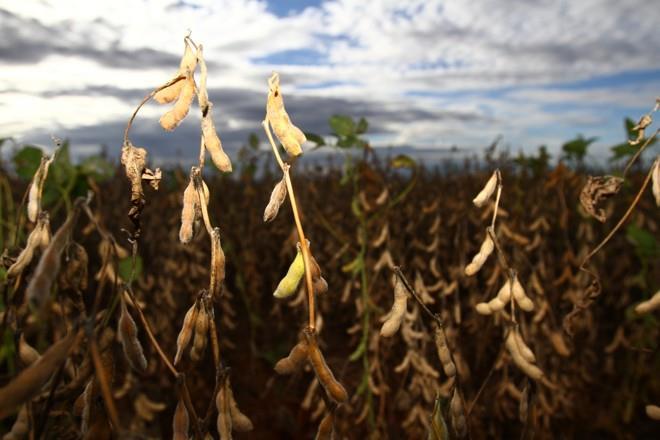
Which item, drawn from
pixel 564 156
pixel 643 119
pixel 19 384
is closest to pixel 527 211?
pixel 564 156

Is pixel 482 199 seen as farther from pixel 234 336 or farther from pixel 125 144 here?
pixel 234 336

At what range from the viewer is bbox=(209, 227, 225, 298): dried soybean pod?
0.69 meters

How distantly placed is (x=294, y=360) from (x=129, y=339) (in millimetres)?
189

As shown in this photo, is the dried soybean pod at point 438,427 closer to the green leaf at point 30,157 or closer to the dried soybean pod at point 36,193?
the dried soybean pod at point 36,193

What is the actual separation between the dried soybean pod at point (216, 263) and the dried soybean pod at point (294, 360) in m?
0.12

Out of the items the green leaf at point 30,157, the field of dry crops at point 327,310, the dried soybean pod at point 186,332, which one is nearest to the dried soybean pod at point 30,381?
the field of dry crops at point 327,310

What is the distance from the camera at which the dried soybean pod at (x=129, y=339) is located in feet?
2.13

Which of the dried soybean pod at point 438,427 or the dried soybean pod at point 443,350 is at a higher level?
the dried soybean pod at point 443,350

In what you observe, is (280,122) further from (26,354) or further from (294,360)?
(26,354)

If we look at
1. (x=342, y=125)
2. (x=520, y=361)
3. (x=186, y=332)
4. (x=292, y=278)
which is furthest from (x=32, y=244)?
(x=342, y=125)

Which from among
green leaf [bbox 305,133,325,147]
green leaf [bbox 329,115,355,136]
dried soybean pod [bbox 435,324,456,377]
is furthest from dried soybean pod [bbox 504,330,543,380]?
green leaf [bbox 329,115,355,136]

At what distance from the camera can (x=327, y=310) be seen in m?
3.80

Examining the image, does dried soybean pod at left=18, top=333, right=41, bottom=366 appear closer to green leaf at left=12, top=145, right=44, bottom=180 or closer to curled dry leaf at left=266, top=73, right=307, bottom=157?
curled dry leaf at left=266, top=73, right=307, bottom=157

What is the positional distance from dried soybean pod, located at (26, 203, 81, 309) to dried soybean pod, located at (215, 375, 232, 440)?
0.28m
